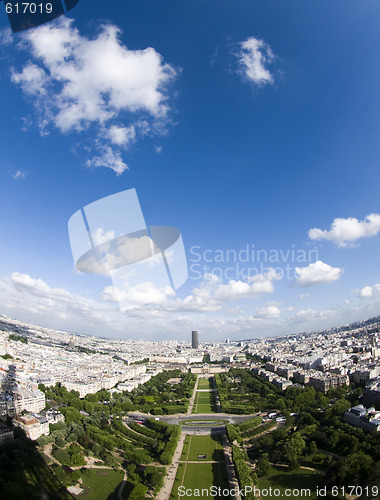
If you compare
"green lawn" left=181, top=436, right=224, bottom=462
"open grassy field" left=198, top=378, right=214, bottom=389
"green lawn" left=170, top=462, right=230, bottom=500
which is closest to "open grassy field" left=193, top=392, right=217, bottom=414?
"open grassy field" left=198, top=378, right=214, bottom=389

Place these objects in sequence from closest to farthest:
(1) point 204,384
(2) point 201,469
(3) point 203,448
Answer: (2) point 201,469
(3) point 203,448
(1) point 204,384

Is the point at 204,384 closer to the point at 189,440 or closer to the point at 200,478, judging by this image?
the point at 189,440

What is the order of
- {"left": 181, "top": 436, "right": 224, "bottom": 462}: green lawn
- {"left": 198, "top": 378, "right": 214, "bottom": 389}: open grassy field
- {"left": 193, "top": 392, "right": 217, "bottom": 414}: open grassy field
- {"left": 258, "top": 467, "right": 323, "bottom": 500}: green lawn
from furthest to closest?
1. {"left": 198, "top": 378, "right": 214, "bottom": 389}: open grassy field
2. {"left": 193, "top": 392, "right": 217, "bottom": 414}: open grassy field
3. {"left": 181, "top": 436, "right": 224, "bottom": 462}: green lawn
4. {"left": 258, "top": 467, "right": 323, "bottom": 500}: green lawn

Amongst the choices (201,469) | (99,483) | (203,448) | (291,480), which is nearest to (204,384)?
(203,448)

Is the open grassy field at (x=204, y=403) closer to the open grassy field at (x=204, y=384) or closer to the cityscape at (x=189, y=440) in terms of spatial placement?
the cityscape at (x=189, y=440)

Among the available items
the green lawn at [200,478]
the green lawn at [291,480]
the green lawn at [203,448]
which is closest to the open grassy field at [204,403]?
the green lawn at [203,448]

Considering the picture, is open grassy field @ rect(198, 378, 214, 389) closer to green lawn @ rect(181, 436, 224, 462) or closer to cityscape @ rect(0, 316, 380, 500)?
cityscape @ rect(0, 316, 380, 500)
